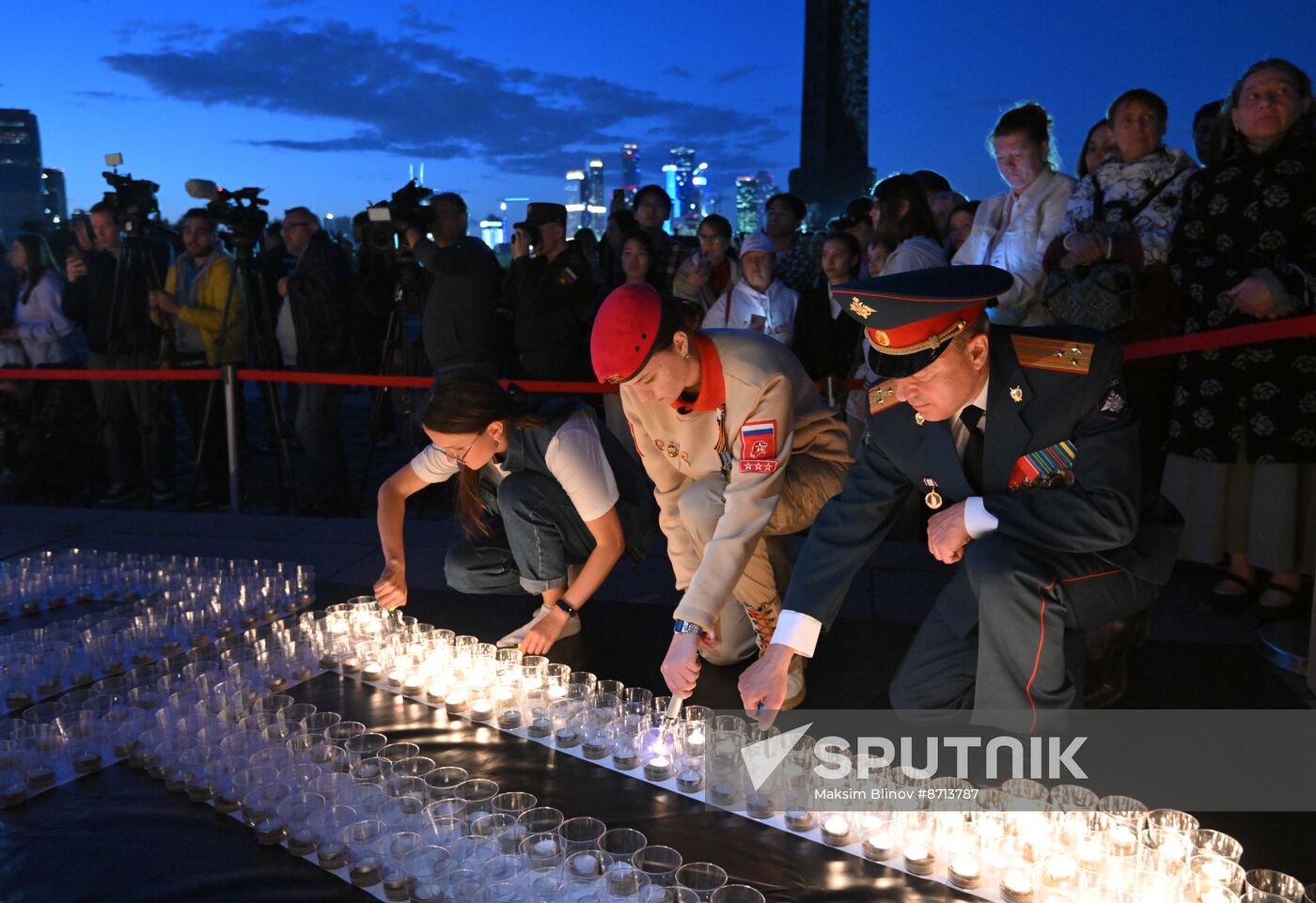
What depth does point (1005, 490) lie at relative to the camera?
8.59 ft

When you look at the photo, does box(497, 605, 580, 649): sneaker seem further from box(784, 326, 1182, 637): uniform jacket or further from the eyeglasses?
box(784, 326, 1182, 637): uniform jacket

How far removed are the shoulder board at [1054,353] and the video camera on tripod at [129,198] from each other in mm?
5641

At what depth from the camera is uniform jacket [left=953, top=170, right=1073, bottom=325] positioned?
4.01 metres

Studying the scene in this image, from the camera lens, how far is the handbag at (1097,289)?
146 inches

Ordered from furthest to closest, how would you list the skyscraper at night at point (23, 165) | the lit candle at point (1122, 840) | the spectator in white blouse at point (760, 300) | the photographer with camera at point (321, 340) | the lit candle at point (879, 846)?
the skyscraper at night at point (23, 165) → the photographer with camera at point (321, 340) → the spectator in white blouse at point (760, 300) → the lit candle at point (879, 846) → the lit candle at point (1122, 840)

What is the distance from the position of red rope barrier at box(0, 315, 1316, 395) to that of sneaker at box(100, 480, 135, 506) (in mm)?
791

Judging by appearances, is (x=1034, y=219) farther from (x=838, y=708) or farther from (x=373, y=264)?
(x=373, y=264)

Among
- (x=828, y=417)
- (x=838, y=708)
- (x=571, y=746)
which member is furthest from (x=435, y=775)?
(x=828, y=417)

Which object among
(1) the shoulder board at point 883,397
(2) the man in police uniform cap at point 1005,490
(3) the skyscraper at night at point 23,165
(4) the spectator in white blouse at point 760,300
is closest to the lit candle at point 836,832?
(2) the man in police uniform cap at point 1005,490

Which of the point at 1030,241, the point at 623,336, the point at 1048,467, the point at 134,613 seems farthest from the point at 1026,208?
the point at 134,613

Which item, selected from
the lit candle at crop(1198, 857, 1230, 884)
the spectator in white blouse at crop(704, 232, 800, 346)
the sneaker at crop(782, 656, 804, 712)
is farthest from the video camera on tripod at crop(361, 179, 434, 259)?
the lit candle at crop(1198, 857, 1230, 884)

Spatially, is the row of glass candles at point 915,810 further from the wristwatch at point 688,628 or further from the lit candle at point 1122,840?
the wristwatch at point 688,628

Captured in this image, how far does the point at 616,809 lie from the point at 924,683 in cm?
96

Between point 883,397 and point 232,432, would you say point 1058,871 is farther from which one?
point 232,432
